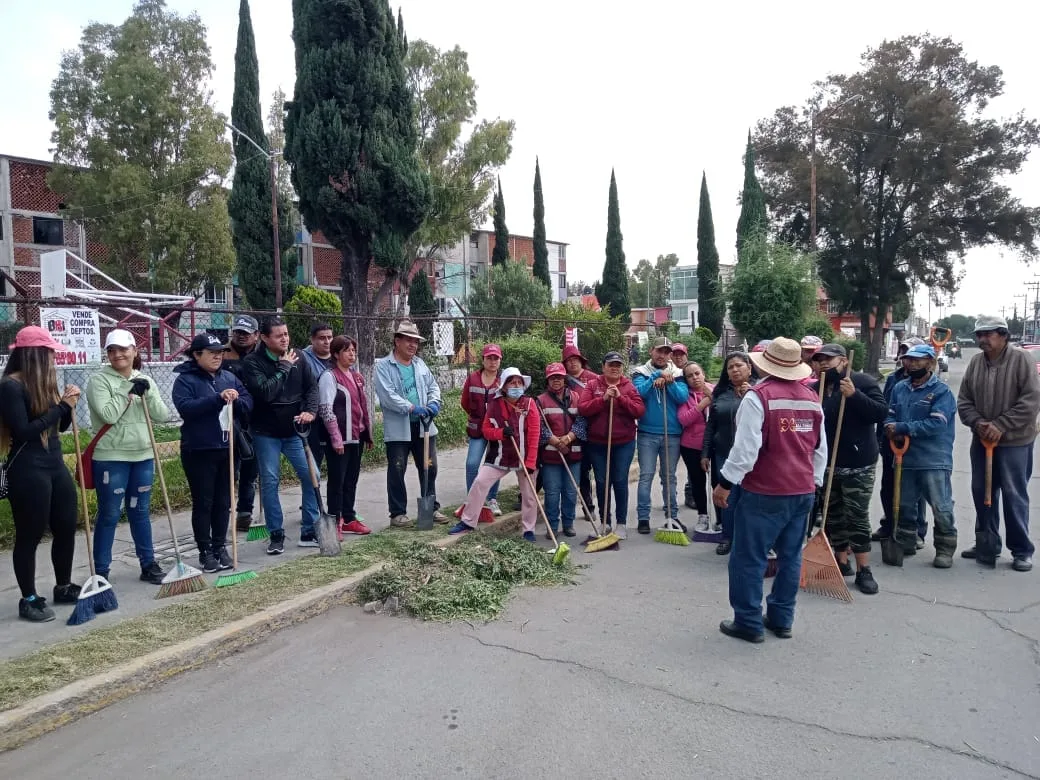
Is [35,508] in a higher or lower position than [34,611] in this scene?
higher

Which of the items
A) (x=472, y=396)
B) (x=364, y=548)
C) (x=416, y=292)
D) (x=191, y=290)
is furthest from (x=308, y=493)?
(x=416, y=292)

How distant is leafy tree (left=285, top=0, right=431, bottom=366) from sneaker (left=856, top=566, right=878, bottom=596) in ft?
33.8

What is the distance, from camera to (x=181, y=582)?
200 inches

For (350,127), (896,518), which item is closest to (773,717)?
(896,518)

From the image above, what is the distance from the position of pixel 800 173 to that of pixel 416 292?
20.9 meters

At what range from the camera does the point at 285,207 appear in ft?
95.4

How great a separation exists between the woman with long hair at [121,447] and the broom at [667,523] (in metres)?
4.32

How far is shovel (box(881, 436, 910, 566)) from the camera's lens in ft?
19.2

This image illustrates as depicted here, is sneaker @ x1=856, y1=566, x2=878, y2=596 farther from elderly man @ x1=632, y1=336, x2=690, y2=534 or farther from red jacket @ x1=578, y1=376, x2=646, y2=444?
red jacket @ x1=578, y1=376, x2=646, y2=444

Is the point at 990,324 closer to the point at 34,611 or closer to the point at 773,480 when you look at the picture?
the point at 773,480

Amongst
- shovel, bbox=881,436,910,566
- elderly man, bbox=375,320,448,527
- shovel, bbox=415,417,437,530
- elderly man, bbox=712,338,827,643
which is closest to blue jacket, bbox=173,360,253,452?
elderly man, bbox=375,320,448,527

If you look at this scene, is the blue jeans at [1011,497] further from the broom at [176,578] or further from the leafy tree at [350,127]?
the leafy tree at [350,127]

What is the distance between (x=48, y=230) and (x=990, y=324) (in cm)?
3768

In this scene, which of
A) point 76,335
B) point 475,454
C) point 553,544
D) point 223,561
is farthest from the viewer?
point 76,335
